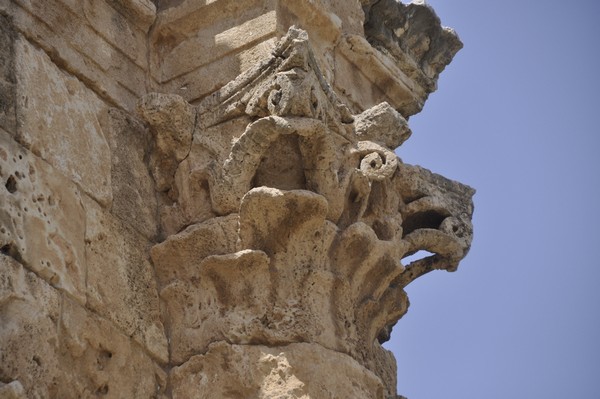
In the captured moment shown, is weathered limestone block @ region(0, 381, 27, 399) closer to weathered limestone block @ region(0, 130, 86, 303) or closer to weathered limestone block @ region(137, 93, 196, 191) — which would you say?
weathered limestone block @ region(0, 130, 86, 303)

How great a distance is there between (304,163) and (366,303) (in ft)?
2.51

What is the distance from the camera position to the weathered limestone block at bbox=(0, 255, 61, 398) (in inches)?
202

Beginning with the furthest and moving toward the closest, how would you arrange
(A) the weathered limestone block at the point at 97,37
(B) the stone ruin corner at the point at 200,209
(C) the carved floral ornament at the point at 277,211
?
1. (A) the weathered limestone block at the point at 97,37
2. (C) the carved floral ornament at the point at 277,211
3. (B) the stone ruin corner at the point at 200,209

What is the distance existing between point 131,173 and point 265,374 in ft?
4.05

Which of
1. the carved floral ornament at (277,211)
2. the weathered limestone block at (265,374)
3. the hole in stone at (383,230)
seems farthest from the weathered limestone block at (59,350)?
the hole in stone at (383,230)

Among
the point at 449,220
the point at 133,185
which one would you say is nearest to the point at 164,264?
the point at 133,185

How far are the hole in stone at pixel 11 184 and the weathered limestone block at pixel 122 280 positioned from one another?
503mm

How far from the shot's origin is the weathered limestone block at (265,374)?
584 cm

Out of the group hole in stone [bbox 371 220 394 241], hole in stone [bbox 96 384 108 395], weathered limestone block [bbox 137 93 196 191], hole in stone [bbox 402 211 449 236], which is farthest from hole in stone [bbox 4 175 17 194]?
hole in stone [bbox 402 211 449 236]

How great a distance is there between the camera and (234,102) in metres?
6.45

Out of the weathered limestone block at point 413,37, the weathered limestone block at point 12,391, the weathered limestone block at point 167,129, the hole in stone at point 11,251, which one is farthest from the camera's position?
the weathered limestone block at point 413,37

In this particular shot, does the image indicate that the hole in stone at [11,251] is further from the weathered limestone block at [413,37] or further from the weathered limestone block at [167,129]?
the weathered limestone block at [413,37]

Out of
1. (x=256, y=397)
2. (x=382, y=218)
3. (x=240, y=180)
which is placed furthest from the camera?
(x=382, y=218)

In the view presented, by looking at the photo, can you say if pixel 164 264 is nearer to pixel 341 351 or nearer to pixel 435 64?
pixel 341 351
